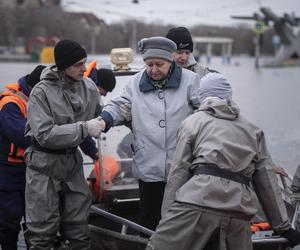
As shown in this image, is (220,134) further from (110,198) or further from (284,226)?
(110,198)

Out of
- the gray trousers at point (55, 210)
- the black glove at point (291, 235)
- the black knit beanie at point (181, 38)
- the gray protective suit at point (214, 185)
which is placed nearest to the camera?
the gray protective suit at point (214, 185)

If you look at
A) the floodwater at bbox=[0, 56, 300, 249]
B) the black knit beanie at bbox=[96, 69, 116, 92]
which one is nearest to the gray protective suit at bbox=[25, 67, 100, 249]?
the black knit beanie at bbox=[96, 69, 116, 92]

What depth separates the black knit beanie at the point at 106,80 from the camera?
184 inches

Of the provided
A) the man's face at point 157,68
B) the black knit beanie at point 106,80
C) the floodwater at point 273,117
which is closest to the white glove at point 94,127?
the man's face at point 157,68

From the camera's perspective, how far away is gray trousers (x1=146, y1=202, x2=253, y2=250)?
117 inches

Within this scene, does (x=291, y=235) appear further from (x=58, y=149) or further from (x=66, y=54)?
(x=66, y=54)

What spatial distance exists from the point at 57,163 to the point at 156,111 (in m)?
0.82

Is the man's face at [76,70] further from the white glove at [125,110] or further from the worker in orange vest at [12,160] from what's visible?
the worker in orange vest at [12,160]

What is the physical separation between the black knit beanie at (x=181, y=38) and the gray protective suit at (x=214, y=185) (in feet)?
5.68

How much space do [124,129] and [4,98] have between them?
1.49 m

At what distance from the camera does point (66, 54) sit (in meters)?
3.79

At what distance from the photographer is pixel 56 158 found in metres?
3.81

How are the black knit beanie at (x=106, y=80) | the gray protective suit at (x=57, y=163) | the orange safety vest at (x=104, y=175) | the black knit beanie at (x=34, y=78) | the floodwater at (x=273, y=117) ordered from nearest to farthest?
the gray protective suit at (x=57, y=163)
the black knit beanie at (x=34, y=78)
the black knit beanie at (x=106, y=80)
the orange safety vest at (x=104, y=175)
the floodwater at (x=273, y=117)

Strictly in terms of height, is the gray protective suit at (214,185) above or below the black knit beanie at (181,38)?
below
